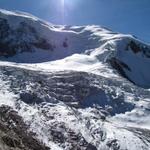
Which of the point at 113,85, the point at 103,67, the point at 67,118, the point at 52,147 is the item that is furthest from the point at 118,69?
the point at 52,147

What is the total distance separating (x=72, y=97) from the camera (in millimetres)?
37094

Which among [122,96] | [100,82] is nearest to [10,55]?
[100,82]

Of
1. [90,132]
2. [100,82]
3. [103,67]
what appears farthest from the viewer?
[103,67]

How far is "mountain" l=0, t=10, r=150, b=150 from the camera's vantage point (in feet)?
89.1

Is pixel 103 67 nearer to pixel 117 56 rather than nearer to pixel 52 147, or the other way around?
pixel 117 56

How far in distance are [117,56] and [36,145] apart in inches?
1595

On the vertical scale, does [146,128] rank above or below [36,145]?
below

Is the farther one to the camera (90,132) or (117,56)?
(117,56)

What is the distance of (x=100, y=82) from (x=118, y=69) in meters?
14.8

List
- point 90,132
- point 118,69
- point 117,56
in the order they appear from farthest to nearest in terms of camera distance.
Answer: point 117,56 → point 118,69 → point 90,132

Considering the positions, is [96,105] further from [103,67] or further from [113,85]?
[103,67]

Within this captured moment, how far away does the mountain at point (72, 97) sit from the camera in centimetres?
2717

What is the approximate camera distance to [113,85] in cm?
4428

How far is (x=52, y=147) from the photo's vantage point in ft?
84.3
